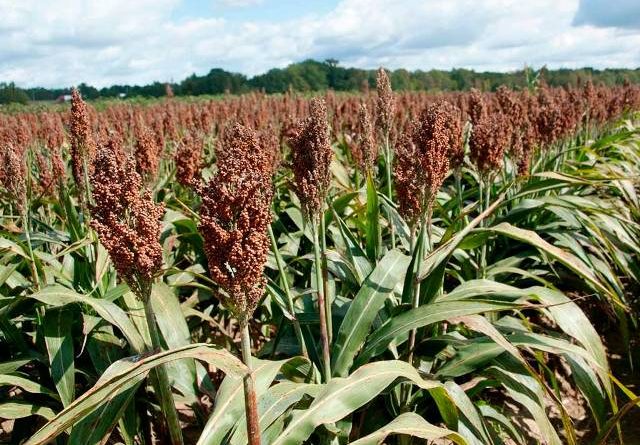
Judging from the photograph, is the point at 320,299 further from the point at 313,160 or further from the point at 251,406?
the point at 251,406

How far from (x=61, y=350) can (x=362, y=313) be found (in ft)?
4.45

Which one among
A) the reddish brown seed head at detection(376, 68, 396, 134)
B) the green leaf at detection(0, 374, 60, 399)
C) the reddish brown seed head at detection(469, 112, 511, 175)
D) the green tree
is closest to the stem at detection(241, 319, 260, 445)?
the green leaf at detection(0, 374, 60, 399)

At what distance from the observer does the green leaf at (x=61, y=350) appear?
2.35 meters

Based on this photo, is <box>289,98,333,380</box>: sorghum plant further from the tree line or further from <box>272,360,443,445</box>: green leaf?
the tree line

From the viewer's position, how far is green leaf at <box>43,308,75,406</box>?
235cm

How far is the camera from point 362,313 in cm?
249

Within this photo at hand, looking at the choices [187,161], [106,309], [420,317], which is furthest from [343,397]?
[187,161]

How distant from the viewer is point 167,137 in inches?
303

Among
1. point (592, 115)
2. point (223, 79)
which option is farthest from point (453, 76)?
point (592, 115)

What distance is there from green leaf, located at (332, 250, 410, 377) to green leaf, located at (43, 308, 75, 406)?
115cm

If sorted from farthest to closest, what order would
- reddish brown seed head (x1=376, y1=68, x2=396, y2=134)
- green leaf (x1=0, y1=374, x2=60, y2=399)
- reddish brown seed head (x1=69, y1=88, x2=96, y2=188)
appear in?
reddish brown seed head (x1=376, y1=68, x2=396, y2=134) → reddish brown seed head (x1=69, y1=88, x2=96, y2=188) → green leaf (x1=0, y1=374, x2=60, y2=399)

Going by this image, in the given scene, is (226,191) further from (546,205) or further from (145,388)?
(546,205)

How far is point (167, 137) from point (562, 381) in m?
5.87

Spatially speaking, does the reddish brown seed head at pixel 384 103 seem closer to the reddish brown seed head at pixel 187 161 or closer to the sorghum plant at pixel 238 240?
the reddish brown seed head at pixel 187 161
